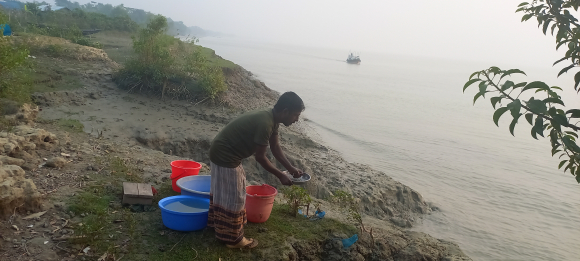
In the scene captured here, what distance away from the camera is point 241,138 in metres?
3.72

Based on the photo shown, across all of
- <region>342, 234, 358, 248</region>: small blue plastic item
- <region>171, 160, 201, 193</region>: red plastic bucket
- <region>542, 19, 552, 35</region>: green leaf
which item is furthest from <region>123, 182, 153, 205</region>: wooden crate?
<region>542, 19, 552, 35</region>: green leaf

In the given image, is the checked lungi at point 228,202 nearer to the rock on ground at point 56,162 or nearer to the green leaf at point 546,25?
the rock on ground at point 56,162

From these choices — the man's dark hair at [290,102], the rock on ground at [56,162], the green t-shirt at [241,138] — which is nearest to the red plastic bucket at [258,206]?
the green t-shirt at [241,138]

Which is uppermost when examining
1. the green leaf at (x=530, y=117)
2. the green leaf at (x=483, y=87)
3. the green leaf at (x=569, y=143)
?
the green leaf at (x=483, y=87)

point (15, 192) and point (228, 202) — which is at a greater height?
point (228, 202)

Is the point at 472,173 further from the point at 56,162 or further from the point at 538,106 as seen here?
the point at 56,162

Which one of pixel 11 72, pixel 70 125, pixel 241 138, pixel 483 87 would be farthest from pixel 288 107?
pixel 11 72

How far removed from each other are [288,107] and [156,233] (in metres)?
1.90

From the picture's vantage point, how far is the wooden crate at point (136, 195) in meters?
4.46

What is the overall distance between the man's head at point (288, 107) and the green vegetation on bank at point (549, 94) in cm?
154

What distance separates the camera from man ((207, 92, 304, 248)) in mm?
3627

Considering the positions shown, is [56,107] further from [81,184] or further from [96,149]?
[81,184]

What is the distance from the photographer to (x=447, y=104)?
28500 millimetres

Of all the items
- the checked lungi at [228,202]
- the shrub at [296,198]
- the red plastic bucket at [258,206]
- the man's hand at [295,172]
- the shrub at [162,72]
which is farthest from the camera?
the shrub at [162,72]
